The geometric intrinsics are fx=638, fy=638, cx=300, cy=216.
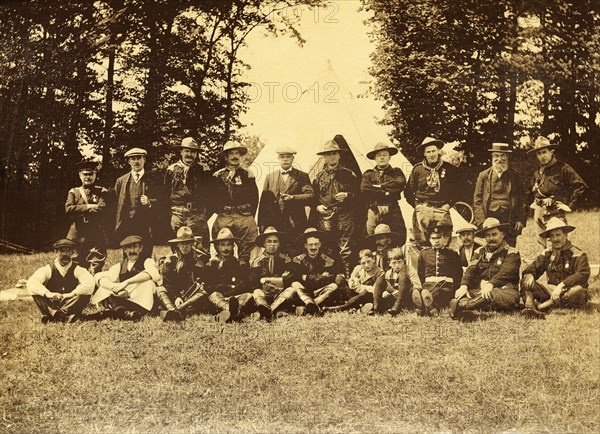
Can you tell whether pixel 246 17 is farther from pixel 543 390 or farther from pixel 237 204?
pixel 543 390

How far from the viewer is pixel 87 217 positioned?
5.52 metres

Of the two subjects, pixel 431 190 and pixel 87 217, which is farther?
pixel 431 190

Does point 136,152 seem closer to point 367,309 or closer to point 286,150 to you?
point 286,150

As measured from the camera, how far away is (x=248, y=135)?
Answer: 5.61m

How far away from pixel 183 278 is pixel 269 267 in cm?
75

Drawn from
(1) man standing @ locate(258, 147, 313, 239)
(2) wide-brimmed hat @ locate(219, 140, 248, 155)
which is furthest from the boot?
(2) wide-brimmed hat @ locate(219, 140, 248, 155)

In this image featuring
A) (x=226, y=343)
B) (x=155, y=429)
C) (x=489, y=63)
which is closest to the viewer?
(x=155, y=429)

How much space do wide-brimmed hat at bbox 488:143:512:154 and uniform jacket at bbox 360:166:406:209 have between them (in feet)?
2.84

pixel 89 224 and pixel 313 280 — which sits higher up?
pixel 89 224

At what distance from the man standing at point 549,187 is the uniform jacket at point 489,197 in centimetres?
13

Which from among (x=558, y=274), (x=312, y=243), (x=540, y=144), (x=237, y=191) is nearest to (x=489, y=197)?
(x=540, y=144)

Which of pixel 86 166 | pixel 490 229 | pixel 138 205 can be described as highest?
pixel 86 166

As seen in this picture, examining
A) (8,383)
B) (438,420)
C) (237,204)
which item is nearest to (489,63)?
(237,204)

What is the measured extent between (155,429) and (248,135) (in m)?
2.55
